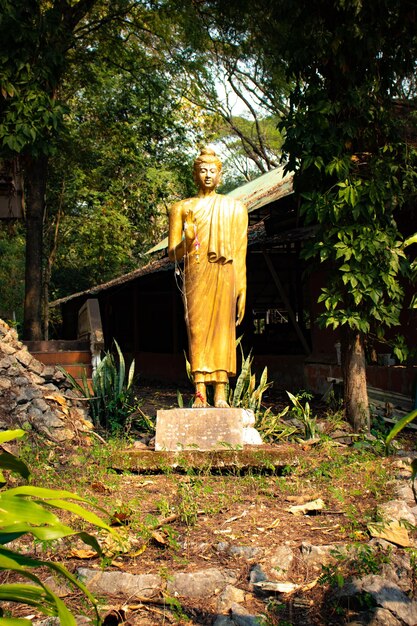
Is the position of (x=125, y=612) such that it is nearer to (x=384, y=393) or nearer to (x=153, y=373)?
(x=384, y=393)

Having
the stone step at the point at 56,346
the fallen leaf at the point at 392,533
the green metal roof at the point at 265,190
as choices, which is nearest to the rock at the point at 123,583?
the fallen leaf at the point at 392,533

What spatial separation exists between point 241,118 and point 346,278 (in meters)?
21.5

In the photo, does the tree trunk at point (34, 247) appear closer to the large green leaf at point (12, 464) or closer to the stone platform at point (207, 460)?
the stone platform at point (207, 460)

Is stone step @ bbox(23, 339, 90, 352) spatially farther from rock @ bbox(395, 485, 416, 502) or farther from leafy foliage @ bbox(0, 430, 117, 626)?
leafy foliage @ bbox(0, 430, 117, 626)

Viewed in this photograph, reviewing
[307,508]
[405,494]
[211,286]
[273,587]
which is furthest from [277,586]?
[211,286]

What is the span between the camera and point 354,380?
7.21 m

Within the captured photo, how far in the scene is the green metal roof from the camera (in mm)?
11078

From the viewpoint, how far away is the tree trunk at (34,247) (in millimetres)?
11148

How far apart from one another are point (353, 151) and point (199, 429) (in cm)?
352

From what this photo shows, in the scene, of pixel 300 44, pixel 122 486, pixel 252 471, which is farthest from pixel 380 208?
pixel 122 486

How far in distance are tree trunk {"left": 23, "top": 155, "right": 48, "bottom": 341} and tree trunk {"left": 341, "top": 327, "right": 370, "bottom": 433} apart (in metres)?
5.71

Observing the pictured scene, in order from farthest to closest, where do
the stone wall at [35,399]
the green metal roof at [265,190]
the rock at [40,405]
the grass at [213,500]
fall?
the green metal roof at [265,190]
the rock at [40,405]
the stone wall at [35,399]
the grass at [213,500]

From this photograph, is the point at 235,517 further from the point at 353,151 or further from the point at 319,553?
the point at 353,151

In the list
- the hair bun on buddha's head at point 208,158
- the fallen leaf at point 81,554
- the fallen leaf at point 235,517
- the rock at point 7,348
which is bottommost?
the fallen leaf at point 235,517
